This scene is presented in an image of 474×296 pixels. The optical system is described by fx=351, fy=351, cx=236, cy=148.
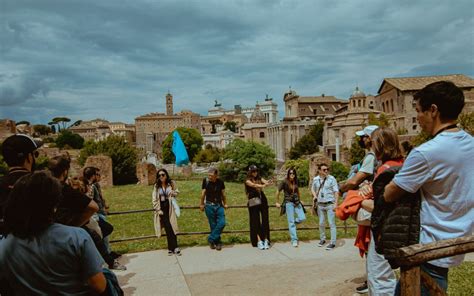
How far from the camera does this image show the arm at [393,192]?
2.65 meters

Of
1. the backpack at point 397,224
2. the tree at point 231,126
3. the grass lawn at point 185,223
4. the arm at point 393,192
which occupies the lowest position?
→ the grass lawn at point 185,223

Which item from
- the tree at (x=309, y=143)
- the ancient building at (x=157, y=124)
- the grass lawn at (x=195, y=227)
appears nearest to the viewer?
the grass lawn at (x=195, y=227)

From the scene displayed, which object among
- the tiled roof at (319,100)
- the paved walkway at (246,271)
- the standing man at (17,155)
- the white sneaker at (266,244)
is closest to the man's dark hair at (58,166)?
the standing man at (17,155)

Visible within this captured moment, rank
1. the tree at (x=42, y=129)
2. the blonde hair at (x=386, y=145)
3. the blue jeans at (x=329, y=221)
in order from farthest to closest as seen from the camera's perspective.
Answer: the tree at (x=42, y=129) → the blue jeans at (x=329, y=221) → the blonde hair at (x=386, y=145)

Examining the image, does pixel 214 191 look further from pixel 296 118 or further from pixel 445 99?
pixel 296 118

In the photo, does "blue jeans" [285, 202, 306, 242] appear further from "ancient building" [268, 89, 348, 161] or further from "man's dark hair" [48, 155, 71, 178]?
"ancient building" [268, 89, 348, 161]

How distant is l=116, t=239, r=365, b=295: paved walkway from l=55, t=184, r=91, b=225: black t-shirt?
249 cm

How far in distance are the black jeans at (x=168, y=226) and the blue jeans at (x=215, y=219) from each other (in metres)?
0.85

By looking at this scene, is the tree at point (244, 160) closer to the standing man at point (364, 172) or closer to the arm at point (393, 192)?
the standing man at point (364, 172)

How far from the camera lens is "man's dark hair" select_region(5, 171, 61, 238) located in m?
2.29

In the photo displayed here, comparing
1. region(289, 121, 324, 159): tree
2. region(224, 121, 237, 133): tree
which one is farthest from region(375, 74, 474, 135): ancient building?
region(224, 121, 237, 133): tree

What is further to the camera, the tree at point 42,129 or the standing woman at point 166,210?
the tree at point 42,129

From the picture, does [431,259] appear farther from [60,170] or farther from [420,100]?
[60,170]

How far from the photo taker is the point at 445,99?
2602 millimetres
